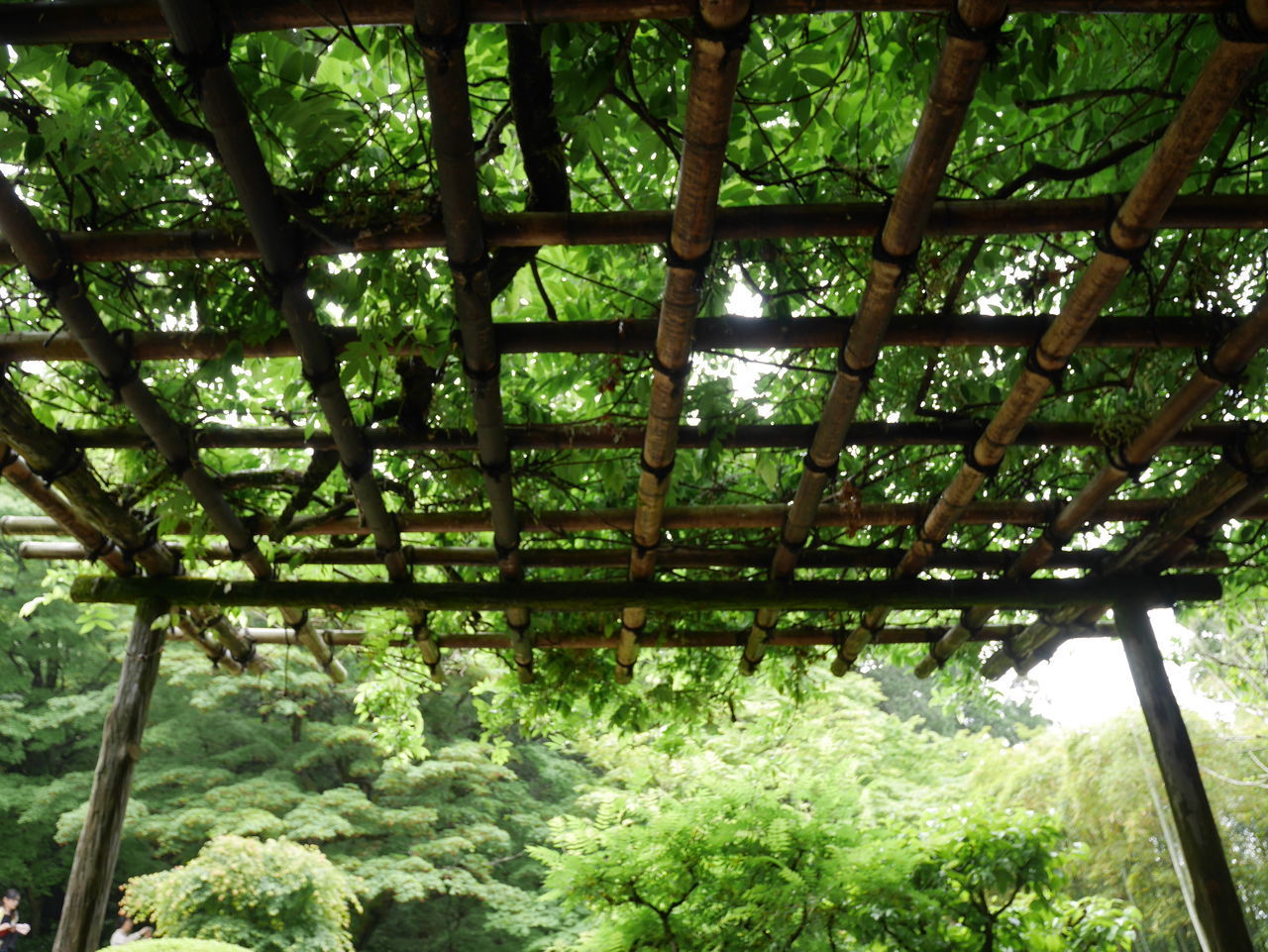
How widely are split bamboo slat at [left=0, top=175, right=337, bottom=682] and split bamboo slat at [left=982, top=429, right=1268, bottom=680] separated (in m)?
2.82

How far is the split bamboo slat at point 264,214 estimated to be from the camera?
54.5 inches

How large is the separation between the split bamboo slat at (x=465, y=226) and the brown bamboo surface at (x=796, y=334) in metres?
0.14

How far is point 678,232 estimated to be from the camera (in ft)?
5.40

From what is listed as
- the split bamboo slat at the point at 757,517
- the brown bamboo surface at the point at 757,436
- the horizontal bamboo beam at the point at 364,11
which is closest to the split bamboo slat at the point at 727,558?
the split bamboo slat at the point at 757,517

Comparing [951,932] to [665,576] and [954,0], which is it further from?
[954,0]

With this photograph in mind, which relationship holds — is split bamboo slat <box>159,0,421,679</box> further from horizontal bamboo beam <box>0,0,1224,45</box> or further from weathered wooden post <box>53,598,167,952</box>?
weathered wooden post <box>53,598,167,952</box>

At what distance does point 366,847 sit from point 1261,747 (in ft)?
30.7

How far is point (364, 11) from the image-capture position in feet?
4.54

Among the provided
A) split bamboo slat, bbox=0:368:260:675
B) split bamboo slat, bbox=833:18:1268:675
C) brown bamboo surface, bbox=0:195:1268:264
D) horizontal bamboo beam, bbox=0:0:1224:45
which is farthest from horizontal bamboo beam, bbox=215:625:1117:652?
horizontal bamboo beam, bbox=0:0:1224:45

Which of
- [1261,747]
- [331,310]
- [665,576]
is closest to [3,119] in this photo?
[331,310]

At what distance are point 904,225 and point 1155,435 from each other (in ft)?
3.70

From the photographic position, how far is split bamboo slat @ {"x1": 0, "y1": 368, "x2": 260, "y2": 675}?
258 centimetres

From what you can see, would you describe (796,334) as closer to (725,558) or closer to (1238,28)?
(1238,28)

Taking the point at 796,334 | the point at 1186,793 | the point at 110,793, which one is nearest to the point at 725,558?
the point at 796,334
